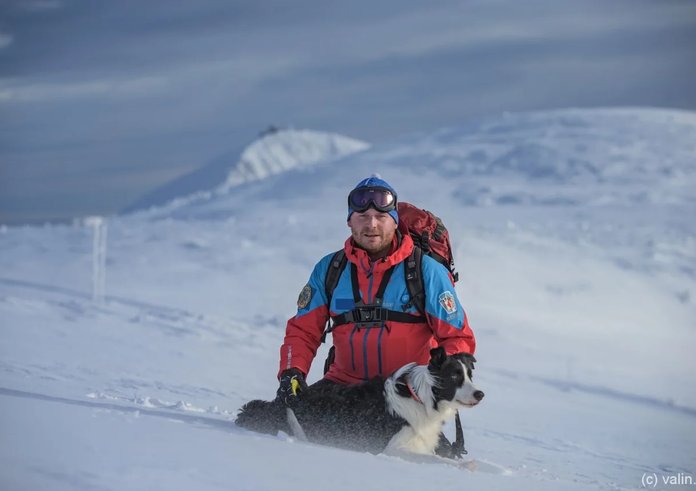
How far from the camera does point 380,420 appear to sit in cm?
460

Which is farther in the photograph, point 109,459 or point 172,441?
point 172,441

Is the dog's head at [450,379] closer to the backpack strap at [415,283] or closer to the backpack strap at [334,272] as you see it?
the backpack strap at [415,283]

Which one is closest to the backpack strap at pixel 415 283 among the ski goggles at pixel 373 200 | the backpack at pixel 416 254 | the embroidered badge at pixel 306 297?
the backpack at pixel 416 254

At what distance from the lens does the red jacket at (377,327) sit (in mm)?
4785

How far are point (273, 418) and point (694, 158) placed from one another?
2878cm

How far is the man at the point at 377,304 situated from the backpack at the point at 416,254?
0.03m

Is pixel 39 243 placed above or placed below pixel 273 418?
above

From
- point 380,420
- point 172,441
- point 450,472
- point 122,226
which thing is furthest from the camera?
point 122,226

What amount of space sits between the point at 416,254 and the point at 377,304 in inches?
14.6

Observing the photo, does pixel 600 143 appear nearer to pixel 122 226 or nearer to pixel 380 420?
pixel 122 226

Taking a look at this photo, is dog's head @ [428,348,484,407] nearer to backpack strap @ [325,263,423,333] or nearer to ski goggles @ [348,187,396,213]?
backpack strap @ [325,263,423,333]

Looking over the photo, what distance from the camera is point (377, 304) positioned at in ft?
16.0

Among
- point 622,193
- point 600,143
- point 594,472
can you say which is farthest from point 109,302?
point 600,143

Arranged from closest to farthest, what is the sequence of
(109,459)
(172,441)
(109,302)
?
(109,459) → (172,441) → (109,302)
